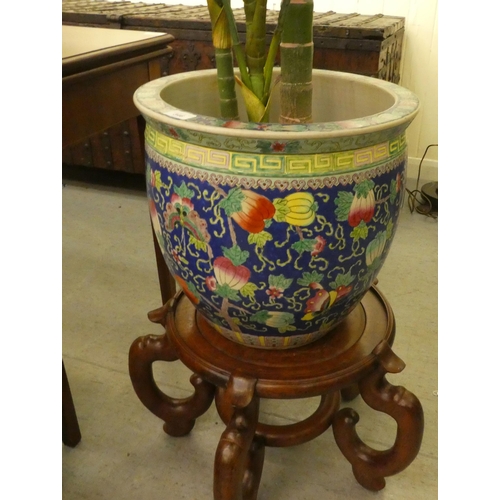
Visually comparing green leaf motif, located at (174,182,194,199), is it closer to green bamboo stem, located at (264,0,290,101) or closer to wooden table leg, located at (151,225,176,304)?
green bamboo stem, located at (264,0,290,101)

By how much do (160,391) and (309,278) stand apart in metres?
0.48

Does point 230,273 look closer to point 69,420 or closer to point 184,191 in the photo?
point 184,191

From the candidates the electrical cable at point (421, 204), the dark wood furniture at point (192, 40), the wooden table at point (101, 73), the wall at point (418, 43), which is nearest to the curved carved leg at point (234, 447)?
the wooden table at point (101, 73)

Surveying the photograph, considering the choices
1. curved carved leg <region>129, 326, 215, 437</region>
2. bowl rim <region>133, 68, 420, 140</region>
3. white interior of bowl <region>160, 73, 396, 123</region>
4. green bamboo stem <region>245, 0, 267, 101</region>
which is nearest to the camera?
bowl rim <region>133, 68, 420, 140</region>

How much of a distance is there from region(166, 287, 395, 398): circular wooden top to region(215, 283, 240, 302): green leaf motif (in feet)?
0.35

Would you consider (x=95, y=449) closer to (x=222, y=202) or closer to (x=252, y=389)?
(x=252, y=389)

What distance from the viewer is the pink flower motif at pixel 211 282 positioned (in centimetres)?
65

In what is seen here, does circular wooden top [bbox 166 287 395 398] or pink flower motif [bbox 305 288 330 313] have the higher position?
pink flower motif [bbox 305 288 330 313]

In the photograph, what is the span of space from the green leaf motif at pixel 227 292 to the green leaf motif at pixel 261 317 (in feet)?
0.11

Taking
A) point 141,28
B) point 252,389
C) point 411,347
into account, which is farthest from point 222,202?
point 141,28

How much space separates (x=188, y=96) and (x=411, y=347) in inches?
32.8

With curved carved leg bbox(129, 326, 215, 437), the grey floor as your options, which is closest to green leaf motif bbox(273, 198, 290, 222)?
curved carved leg bbox(129, 326, 215, 437)

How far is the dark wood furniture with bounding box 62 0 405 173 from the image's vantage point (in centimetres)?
155

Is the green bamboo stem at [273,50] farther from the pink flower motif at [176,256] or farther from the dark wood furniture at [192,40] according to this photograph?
the dark wood furniture at [192,40]
